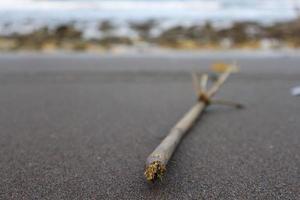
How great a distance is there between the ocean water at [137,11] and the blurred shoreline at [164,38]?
Result: 68 centimetres

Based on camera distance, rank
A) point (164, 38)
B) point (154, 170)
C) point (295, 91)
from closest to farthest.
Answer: point (154, 170) → point (295, 91) → point (164, 38)

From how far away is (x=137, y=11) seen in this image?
10.0 m

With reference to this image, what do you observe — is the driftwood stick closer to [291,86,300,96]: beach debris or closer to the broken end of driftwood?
the broken end of driftwood

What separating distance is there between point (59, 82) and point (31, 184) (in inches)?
81.0

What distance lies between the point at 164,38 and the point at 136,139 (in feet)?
18.0

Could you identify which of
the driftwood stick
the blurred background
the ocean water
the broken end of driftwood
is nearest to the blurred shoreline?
the blurred background

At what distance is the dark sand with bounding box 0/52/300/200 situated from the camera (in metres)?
1.13

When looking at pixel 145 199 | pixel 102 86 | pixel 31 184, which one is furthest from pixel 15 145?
pixel 102 86

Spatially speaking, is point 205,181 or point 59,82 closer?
point 205,181

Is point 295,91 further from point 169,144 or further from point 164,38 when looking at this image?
point 164,38

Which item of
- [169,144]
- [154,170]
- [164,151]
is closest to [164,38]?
[169,144]

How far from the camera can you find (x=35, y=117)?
6.63ft

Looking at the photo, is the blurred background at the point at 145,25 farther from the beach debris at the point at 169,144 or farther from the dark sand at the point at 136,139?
the beach debris at the point at 169,144

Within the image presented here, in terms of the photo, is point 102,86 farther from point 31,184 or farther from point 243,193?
point 243,193
